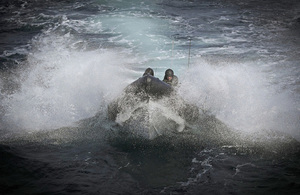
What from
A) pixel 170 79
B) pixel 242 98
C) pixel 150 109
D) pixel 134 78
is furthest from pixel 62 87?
pixel 242 98

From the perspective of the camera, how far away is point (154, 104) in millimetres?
8328

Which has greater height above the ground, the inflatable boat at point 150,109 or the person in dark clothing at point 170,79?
the person in dark clothing at point 170,79

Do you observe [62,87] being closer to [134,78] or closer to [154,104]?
[134,78]

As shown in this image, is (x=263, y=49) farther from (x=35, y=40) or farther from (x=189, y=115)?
(x=35, y=40)

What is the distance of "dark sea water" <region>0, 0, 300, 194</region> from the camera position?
6324 millimetres

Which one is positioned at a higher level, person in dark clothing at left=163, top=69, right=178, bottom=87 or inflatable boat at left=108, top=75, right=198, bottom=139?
person in dark clothing at left=163, top=69, right=178, bottom=87

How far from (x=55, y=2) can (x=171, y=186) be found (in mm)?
26030

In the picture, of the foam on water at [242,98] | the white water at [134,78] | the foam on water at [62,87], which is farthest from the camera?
the white water at [134,78]

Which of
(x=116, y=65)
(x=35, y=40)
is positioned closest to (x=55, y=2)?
(x=35, y=40)

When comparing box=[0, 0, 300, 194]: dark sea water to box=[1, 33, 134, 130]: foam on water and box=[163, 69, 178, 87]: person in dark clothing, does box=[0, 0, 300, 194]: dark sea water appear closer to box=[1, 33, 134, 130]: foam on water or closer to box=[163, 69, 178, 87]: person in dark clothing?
box=[1, 33, 134, 130]: foam on water

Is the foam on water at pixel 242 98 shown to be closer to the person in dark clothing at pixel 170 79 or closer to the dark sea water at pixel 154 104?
the dark sea water at pixel 154 104

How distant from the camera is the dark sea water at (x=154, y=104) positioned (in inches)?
249

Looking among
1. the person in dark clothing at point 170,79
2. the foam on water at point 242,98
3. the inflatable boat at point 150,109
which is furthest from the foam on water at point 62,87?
the foam on water at point 242,98

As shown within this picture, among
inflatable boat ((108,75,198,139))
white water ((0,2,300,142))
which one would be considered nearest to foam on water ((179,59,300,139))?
white water ((0,2,300,142))
